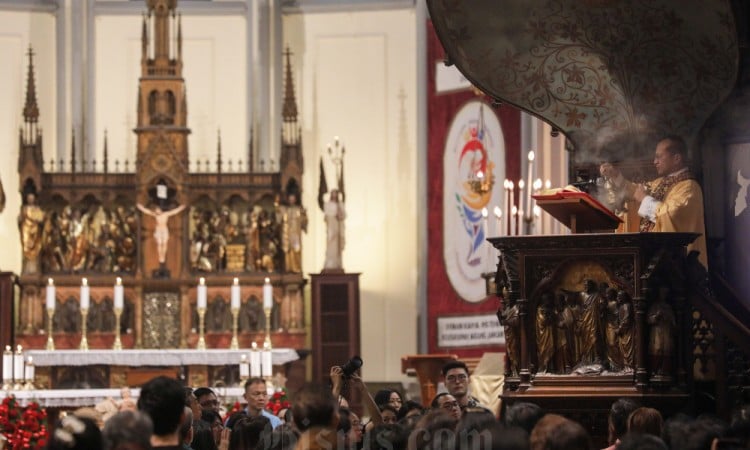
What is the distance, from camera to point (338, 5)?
76.7ft

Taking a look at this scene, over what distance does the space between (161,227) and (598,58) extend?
37.4 feet

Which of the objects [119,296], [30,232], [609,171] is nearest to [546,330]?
[609,171]

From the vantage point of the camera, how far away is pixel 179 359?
19781mm

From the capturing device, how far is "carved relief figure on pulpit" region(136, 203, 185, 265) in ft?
69.6

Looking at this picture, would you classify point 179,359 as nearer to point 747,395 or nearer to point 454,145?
point 454,145

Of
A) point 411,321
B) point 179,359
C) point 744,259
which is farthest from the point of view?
point 411,321

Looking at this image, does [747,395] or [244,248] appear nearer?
[747,395]

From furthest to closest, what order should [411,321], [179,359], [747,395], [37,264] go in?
1. [411,321]
2. [37,264]
3. [179,359]
4. [747,395]

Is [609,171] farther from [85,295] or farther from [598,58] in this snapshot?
[85,295]

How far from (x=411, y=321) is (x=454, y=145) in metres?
2.70

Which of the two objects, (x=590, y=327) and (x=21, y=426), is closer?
(x=590, y=327)

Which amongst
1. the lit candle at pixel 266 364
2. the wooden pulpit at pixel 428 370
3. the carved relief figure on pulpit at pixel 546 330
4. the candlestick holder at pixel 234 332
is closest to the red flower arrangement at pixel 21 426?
the lit candle at pixel 266 364

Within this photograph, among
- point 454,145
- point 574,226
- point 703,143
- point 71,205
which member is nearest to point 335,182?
point 454,145

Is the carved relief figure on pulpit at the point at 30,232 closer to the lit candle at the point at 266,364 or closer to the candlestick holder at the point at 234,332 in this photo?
the candlestick holder at the point at 234,332
